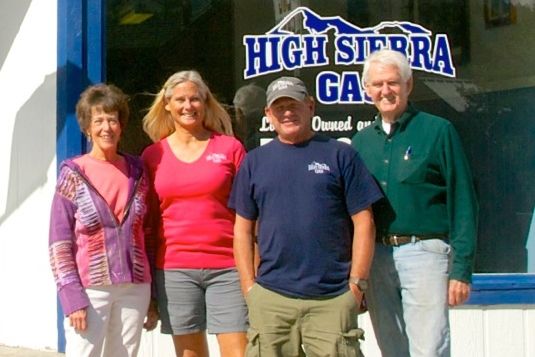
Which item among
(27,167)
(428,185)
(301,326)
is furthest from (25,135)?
(428,185)

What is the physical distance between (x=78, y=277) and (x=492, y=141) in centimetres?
307

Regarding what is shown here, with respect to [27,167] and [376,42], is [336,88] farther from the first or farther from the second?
[27,167]

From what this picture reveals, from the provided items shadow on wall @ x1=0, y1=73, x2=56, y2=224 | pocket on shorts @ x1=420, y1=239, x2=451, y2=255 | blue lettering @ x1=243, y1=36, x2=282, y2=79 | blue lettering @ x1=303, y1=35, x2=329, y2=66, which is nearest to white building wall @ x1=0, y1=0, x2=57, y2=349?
shadow on wall @ x1=0, y1=73, x2=56, y2=224

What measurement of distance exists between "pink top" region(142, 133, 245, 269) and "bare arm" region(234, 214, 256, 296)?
208 millimetres

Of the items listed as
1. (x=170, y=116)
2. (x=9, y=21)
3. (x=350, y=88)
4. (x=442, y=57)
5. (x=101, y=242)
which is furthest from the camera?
(x=9, y=21)

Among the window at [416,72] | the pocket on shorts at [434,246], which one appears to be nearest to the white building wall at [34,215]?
the window at [416,72]

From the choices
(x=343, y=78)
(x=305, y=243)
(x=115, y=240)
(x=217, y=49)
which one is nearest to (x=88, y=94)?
(x=115, y=240)

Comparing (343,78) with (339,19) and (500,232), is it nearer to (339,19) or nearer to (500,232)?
(339,19)

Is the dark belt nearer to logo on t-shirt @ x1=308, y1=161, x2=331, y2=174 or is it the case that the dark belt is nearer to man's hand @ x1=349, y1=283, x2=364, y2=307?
man's hand @ x1=349, y1=283, x2=364, y2=307

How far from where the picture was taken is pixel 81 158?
4195 mm

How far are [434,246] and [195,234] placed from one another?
1.07 m

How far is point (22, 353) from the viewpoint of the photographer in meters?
5.88

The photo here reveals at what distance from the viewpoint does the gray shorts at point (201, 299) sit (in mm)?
4227

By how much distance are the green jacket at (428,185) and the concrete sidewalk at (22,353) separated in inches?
107
